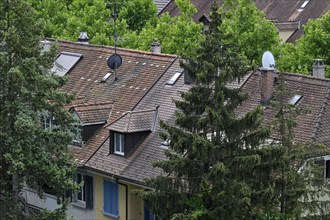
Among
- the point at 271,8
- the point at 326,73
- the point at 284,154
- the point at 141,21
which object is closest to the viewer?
the point at 284,154

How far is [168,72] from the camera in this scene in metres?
45.4

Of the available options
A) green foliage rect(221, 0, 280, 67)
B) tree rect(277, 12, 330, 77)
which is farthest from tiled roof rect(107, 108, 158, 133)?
green foliage rect(221, 0, 280, 67)

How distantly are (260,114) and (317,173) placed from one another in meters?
2.61

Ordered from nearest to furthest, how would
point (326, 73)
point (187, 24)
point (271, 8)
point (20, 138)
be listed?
point (20, 138)
point (326, 73)
point (187, 24)
point (271, 8)

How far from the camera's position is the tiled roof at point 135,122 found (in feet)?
137

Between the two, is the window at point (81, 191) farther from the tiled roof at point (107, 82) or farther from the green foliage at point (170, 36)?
the green foliage at point (170, 36)

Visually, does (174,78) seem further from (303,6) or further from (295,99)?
(303,6)

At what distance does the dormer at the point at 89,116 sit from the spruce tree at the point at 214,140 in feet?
35.7

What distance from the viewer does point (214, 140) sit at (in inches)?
1286

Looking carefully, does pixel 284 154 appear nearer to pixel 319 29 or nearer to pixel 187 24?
pixel 319 29

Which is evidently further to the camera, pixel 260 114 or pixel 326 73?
pixel 326 73

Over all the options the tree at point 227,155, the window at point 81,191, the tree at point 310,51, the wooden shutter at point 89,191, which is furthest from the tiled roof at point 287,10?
the tree at point 227,155

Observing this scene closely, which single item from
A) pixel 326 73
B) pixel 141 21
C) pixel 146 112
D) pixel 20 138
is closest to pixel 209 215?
pixel 20 138

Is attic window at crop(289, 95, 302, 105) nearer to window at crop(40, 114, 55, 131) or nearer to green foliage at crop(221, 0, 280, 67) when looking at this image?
window at crop(40, 114, 55, 131)
